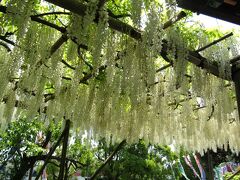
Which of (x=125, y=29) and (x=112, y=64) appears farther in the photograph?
(x=112, y=64)

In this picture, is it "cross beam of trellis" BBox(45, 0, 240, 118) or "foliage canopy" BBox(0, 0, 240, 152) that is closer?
"cross beam of trellis" BBox(45, 0, 240, 118)

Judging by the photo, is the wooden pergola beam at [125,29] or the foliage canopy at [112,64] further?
the foliage canopy at [112,64]

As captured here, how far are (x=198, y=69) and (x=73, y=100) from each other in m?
2.15

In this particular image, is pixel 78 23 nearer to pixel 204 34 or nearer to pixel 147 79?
pixel 147 79

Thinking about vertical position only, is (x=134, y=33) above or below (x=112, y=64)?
above

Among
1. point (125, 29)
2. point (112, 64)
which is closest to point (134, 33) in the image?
point (125, 29)

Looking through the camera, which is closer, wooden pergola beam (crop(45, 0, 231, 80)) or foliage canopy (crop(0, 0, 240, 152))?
wooden pergola beam (crop(45, 0, 231, 80))

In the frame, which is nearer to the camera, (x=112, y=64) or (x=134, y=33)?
(x=134, y=33)

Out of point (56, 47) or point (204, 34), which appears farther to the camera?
point (204, 34)

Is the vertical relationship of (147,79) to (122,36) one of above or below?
below

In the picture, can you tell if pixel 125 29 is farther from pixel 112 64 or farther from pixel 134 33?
pixel 112 64

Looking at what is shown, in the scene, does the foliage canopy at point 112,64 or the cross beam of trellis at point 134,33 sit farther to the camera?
the foliage canopy at point 112,64

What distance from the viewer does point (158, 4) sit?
3.10 meters

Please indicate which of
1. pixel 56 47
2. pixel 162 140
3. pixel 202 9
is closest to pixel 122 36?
pixel 56 47
